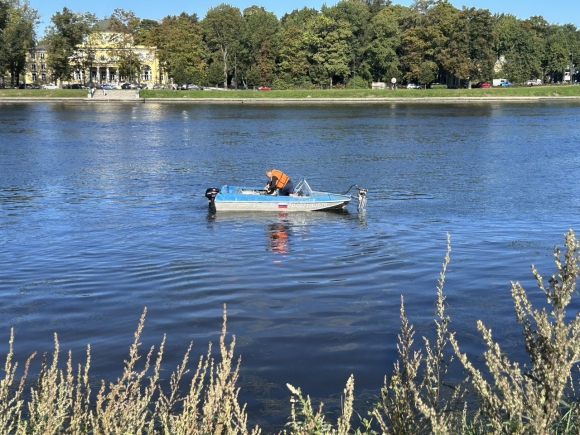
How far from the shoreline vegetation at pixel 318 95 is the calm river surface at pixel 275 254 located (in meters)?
74.8

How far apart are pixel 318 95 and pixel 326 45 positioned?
11.6m

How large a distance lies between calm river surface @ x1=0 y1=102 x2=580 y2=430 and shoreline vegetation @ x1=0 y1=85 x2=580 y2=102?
74788 millimetres

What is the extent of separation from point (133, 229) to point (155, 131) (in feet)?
146

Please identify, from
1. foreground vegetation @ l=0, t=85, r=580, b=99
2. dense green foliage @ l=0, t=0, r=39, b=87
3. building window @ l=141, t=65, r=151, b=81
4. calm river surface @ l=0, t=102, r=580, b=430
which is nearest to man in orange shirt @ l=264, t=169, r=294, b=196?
calm river surface @ l=0, t=102, r=580, b=430

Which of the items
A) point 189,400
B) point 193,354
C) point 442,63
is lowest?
point 193,354

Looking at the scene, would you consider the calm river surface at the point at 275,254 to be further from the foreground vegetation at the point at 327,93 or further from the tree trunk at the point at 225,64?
the tree trunk at the point at 225,64

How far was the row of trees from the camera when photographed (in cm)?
12950

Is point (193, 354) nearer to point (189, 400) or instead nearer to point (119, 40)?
point (189, 400)

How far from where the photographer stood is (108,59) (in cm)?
14588

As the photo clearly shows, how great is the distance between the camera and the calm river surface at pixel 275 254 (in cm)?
1320


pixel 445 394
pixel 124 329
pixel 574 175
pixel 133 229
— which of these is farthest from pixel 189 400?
pixel 574 175

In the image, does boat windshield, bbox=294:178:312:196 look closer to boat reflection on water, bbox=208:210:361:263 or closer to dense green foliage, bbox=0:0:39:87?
boat reflection on water, bbox=208:210:361:263

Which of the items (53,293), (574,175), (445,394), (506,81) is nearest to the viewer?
(445,394)

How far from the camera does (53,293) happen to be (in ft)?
54.5
